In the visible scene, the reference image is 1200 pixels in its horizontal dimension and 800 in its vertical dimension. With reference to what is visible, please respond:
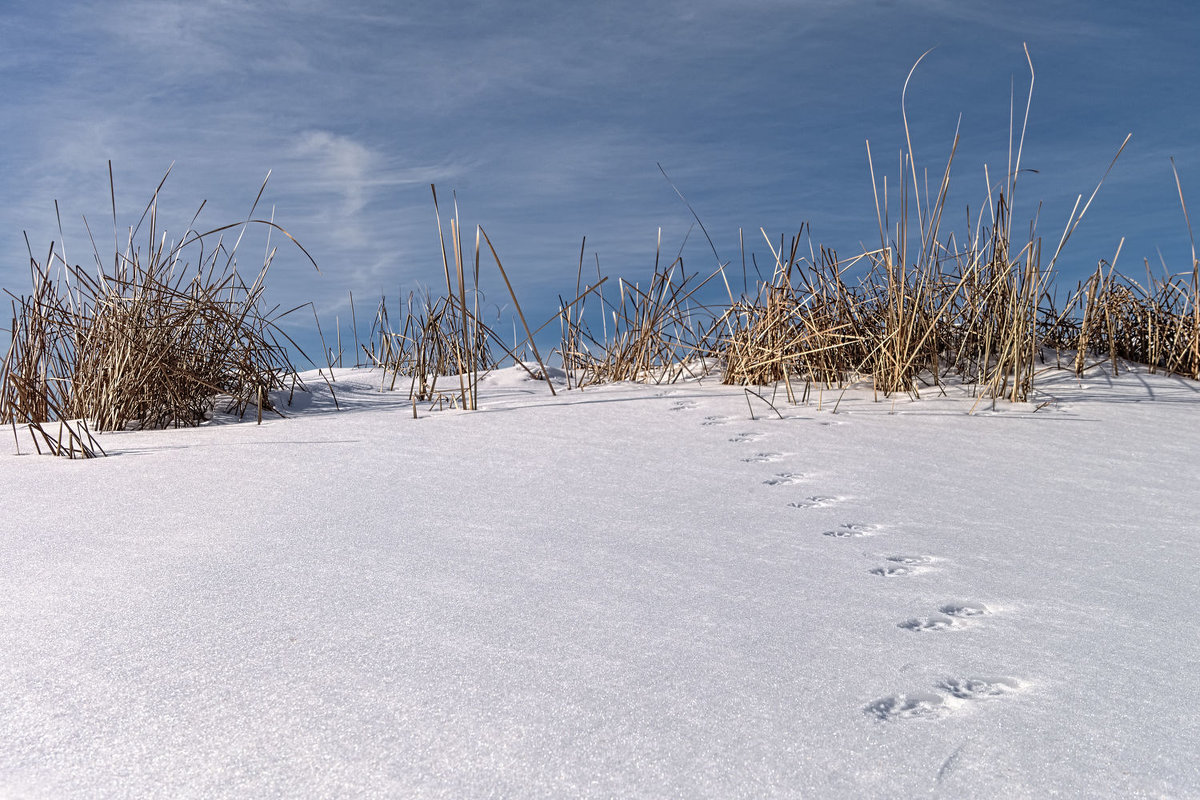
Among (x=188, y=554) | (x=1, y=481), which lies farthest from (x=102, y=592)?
(x=1, y=481)

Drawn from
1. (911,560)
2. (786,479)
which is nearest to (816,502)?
(786,479)

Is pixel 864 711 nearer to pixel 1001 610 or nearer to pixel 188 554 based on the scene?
pixel 1001 610

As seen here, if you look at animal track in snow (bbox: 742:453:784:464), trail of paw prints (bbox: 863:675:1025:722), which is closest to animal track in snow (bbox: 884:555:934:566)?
trail of paw prints (bbox: 863:675:1025:722)

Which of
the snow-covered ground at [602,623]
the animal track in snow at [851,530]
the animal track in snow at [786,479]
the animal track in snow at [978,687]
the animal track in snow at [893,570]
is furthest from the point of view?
the animal track in snow at [786,479]

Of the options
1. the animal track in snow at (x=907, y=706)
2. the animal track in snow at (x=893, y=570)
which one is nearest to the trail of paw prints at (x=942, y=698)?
the animal track in snow at (x=907, y=706)

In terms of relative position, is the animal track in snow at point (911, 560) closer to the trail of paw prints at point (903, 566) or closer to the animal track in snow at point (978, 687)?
the trail of paw prints at point (903, 566)

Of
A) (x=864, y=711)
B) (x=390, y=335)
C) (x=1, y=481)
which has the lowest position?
(x=864, y=711)

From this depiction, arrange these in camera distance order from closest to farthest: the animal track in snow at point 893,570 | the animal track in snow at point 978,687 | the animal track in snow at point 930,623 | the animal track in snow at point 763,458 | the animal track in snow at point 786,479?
the animal track in snow at point 978,687 → the animal track in snow at point 930,623 → the animal track in snow at point 893,570 → the animal track in snow at point 786,479 → the animal track in snow at point 763,458

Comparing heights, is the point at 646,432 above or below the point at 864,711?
above

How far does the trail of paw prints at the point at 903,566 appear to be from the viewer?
3.51 ft

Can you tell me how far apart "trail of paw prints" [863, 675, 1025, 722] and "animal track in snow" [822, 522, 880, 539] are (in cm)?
41

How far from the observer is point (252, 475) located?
1533mm

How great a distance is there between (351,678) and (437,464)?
819mm

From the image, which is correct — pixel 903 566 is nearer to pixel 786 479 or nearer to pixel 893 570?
pixel 893 570
